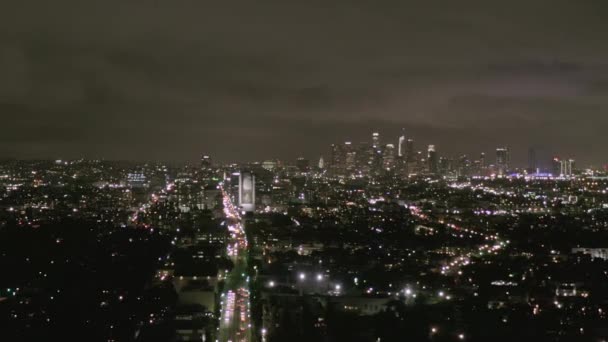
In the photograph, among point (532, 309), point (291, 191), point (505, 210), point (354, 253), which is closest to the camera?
point (532, 309)

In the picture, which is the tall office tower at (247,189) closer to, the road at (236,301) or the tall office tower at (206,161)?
the road at (236,301)

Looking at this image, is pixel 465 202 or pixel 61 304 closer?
pixel 61 304

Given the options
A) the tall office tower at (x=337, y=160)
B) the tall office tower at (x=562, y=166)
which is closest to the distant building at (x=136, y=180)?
the tall office tower at (x=337, y=160)

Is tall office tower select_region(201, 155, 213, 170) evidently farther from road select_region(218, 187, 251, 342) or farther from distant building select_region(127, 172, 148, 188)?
road select_region(218, 187, 251, 342)

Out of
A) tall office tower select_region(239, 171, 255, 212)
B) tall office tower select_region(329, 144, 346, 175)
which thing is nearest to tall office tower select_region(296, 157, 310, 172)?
tall office tower select_region(329, 144, 346, 175)

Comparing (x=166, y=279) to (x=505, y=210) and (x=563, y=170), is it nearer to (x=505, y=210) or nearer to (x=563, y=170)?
(x=505, y=210)

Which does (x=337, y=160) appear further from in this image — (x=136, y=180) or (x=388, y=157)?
(x=136, y=180)

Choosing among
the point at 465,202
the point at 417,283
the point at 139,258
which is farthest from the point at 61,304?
the point at 465,202
